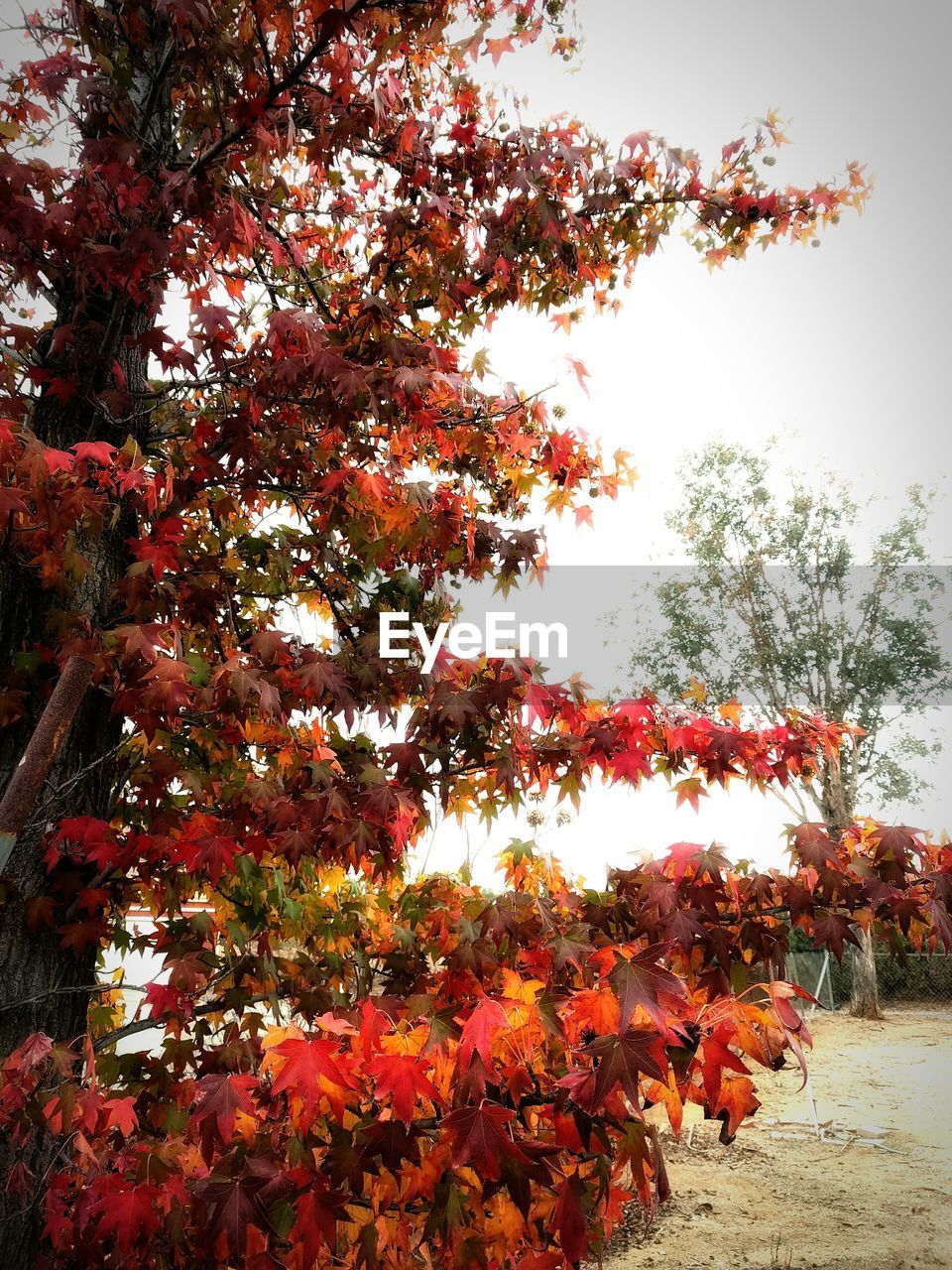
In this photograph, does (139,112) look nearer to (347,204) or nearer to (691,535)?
(347,204)

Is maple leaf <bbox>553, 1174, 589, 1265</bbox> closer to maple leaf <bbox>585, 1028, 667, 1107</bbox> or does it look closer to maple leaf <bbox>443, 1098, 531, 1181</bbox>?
maple leaf <bbox>443, 1098, 531, 1181</bbox>

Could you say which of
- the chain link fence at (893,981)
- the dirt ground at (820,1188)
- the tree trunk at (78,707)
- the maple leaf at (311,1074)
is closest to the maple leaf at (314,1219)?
the maple leaf at (311,1074)

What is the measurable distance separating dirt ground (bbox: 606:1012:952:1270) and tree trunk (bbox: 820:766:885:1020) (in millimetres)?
5575

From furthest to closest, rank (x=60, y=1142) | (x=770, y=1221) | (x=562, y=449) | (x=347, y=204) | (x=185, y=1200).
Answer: (x=770, y=1221)
(x=347, y=204)
(x=562, y=449)
(x=60, y=1142)
(x=185, y=1200)

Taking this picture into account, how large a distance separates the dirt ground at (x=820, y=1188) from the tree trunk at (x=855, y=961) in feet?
18.3

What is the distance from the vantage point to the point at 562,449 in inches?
137

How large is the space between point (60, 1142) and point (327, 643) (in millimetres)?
2322

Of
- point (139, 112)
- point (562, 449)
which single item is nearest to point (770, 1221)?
point (562, 449)

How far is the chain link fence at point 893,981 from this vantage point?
16.7 meters

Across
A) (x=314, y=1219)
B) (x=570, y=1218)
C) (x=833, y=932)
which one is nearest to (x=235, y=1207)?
(x=314, y=1219)

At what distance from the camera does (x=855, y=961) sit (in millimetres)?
16328

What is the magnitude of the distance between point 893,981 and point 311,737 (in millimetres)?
20317

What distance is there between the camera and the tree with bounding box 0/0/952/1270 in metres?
1.79

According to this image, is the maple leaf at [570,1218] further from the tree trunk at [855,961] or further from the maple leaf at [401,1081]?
the tree trunk at [855,961]
